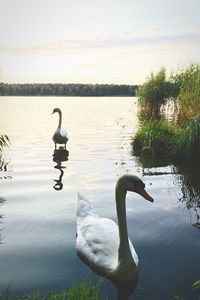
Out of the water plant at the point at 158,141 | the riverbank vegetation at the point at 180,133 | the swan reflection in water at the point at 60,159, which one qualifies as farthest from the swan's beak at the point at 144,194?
the water plant at the point at 158,141

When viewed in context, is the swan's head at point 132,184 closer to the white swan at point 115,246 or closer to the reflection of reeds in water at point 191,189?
the white swan at point 115,246

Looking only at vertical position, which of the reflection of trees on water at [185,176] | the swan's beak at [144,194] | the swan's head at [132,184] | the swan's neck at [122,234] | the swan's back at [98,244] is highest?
the swan's head at [132,184]

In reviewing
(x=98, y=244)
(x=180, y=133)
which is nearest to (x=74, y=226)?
(x=98, y=244)

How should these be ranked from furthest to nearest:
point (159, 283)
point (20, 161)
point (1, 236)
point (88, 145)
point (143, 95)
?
point (143, 95), point (88, 145), point (20, 161), point (1, 236), point (159, 283)

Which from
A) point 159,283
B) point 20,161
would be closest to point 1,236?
point 159,283

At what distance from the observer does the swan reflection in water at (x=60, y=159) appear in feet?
37.9

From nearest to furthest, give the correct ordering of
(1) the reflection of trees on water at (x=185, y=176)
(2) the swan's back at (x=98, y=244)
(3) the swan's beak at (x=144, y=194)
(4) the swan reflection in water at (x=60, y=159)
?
(3) the swan's beak at (x=144, y=194)
(2) the swan's back at (x=98, y=244)
(1) the reflection of trees on water at (x=185, y=176)
(4) the swan reflection in water at (x=60, y=159)

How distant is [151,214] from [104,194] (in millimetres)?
2040

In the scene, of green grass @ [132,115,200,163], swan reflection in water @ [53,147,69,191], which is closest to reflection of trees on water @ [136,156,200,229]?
green grass @ [132,115,200,163]

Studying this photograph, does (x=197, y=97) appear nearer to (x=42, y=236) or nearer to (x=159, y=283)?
(x=42, y=236)

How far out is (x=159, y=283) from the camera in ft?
18.7

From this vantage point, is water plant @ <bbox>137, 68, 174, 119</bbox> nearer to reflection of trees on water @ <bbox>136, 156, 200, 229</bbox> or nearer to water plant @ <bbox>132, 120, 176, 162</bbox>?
water plant @ <bbox>132, 120, 176, 162</bbox>

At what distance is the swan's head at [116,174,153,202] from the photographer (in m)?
5.93

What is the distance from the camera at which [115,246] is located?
20.2 feet
